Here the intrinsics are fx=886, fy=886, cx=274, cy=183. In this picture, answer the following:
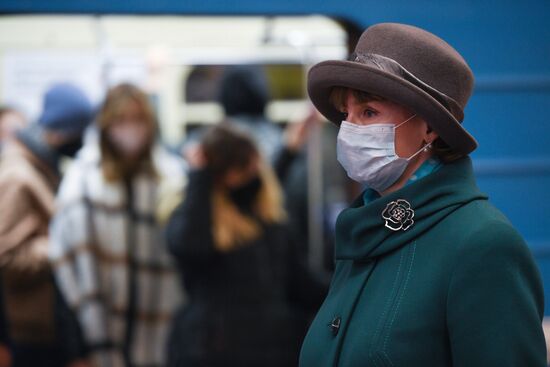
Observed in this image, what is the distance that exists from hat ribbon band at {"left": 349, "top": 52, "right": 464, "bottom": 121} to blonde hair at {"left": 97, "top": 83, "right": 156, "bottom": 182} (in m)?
1.97

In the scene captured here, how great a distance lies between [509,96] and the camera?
12.2ft

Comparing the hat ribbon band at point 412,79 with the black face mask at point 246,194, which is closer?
the hat ribbon band at point 412,79

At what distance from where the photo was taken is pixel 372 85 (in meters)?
1.63

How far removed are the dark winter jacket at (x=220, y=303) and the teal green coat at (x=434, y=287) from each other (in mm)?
1810

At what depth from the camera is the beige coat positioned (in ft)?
11.4

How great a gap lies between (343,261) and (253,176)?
5.83 ft

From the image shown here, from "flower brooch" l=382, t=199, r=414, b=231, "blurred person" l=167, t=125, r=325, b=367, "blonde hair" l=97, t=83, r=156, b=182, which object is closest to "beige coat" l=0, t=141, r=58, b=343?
"blonde hair" l=97, t=83, r=156, b=182

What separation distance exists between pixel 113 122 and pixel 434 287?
90.6 inches

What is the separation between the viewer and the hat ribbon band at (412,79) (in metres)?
1.64

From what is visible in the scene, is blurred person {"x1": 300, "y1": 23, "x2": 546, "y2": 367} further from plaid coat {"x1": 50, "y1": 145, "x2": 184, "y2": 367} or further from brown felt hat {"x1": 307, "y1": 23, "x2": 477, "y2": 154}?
plaid coat {"x1": 50, "y1": 145, "x2": 184, "y2": 367}

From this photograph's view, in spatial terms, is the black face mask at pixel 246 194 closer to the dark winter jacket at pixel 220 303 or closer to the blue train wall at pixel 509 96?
the dark winter jacket at pixel 220 303

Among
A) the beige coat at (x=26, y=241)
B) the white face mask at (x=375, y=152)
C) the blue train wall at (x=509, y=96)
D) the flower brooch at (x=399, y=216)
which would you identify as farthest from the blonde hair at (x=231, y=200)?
the flower brooch at (x=399, y=216)

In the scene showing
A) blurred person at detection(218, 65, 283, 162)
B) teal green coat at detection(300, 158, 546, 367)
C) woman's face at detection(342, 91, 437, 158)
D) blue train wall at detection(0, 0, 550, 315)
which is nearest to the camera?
teal green coat at detection(300, 158, 546, 367)

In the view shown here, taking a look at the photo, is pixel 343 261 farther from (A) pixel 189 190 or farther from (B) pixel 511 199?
(B) pixel 511 199
